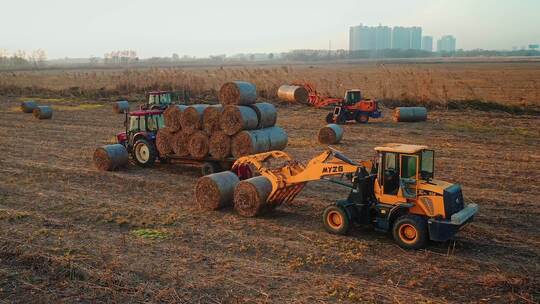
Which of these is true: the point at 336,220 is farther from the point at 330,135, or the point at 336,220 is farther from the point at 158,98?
the point at 158,98

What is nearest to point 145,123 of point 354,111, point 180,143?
point 180,143

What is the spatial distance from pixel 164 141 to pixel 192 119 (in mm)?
1369

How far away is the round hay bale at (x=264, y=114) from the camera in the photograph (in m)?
15.3

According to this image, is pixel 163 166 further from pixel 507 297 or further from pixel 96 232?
pixel 507 297

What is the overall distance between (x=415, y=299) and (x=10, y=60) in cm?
19594

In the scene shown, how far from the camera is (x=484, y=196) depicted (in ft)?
43.0

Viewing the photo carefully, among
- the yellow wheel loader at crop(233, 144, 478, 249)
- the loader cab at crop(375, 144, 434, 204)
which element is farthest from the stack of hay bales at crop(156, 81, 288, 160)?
the loader cab at crop(375, 144, 434, 204)

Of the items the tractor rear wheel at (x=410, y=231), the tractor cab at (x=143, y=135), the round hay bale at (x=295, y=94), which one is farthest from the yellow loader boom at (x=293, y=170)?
the round hay bale at (x=295, y=94)

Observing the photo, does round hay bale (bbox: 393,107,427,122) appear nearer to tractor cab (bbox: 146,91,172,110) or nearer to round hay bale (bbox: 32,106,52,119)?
tractor cab (bbox: 146,91,172,110)

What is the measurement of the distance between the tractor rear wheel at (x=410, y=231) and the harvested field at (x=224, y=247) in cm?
18

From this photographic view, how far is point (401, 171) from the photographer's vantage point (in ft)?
31.4

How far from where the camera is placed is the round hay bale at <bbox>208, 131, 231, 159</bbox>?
14875mm

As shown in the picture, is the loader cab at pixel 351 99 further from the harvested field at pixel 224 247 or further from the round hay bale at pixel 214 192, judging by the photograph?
the round hay bale at pixel 214 192

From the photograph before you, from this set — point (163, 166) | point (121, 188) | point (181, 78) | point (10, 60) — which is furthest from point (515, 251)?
point (10, 60)
